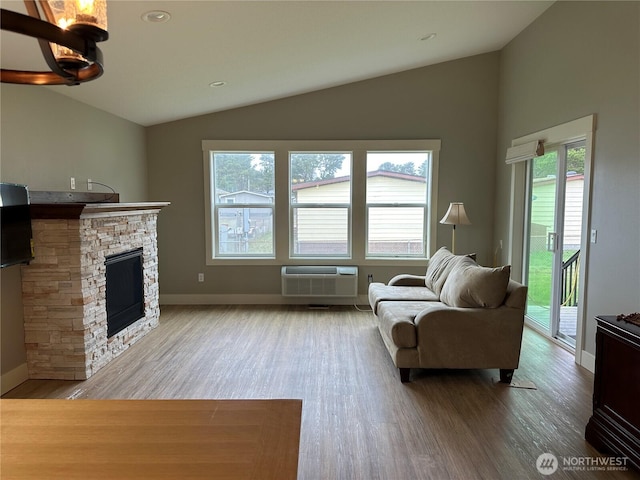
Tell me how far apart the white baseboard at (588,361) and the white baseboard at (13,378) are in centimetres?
463

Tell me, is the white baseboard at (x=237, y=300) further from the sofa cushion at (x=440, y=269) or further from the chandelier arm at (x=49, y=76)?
the chandelier arm at (x=49, y=76)

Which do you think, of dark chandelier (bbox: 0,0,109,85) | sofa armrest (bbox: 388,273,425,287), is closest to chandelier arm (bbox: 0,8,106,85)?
dark chandelier (bbox: 0,0,109,85)

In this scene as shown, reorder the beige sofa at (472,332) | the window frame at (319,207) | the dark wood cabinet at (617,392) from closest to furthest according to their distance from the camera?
the dark wood cabinet at (617,392) < the beige sofa at (472,332) < the window frame at (319,207)

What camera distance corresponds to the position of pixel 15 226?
2.71 meters

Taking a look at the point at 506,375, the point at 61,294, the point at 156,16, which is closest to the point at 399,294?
the point at 506,375

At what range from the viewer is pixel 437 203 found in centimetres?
528

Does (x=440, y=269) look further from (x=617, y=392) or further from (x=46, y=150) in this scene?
(x=46, y=150)

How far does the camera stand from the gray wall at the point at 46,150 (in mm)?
2904

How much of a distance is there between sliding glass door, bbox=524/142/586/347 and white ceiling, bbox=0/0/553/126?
1.63 m

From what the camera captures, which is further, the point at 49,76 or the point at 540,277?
the point at 540,277

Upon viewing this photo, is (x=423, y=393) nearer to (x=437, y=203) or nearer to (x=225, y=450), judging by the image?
(x=225, y=450)

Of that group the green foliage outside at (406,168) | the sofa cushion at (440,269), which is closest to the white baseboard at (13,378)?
the sofa cushion at (440,269)

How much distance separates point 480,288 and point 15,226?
3.45 m

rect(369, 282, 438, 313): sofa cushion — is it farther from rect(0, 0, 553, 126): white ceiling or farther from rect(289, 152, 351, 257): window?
rect(0, 0, 553, 126): white ceiling
